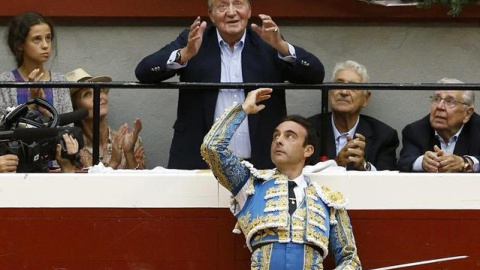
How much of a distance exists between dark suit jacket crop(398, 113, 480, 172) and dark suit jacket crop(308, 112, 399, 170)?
2.0 inches

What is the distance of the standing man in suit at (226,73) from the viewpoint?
366 inches

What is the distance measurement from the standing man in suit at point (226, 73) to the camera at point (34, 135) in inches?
17.8

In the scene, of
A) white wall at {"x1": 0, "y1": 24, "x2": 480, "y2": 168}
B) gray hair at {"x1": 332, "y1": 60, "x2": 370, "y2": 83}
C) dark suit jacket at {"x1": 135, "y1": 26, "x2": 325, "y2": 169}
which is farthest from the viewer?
white wall at {"x1": 0, "y1": 24, "x2": 480, "y2": 168}

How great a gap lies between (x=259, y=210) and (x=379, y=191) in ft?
2.36

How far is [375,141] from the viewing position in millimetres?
9672

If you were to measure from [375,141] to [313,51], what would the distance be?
0.91 meters

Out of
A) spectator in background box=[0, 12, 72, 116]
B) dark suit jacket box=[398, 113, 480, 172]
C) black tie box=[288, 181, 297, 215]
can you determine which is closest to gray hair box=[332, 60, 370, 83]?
dark suit jacket box=[398, 113, 480, 172]

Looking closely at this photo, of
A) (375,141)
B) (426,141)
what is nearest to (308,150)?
(375,141)

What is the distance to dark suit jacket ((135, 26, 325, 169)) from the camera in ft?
30.9

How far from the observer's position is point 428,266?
9438 mm

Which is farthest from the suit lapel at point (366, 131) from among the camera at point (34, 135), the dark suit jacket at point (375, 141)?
the camera at point (34, 135)

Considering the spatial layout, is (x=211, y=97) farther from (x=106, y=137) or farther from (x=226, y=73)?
(x=106, y=137)

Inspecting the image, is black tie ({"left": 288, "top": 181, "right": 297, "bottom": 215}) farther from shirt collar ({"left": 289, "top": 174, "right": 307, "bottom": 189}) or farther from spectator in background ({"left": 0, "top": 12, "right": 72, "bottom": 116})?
spectator in background ({"left": 0, "top": 12, "right": 72, "bottom": 116})

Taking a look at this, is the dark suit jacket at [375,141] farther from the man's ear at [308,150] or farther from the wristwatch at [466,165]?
the man's ear at [308,150]
